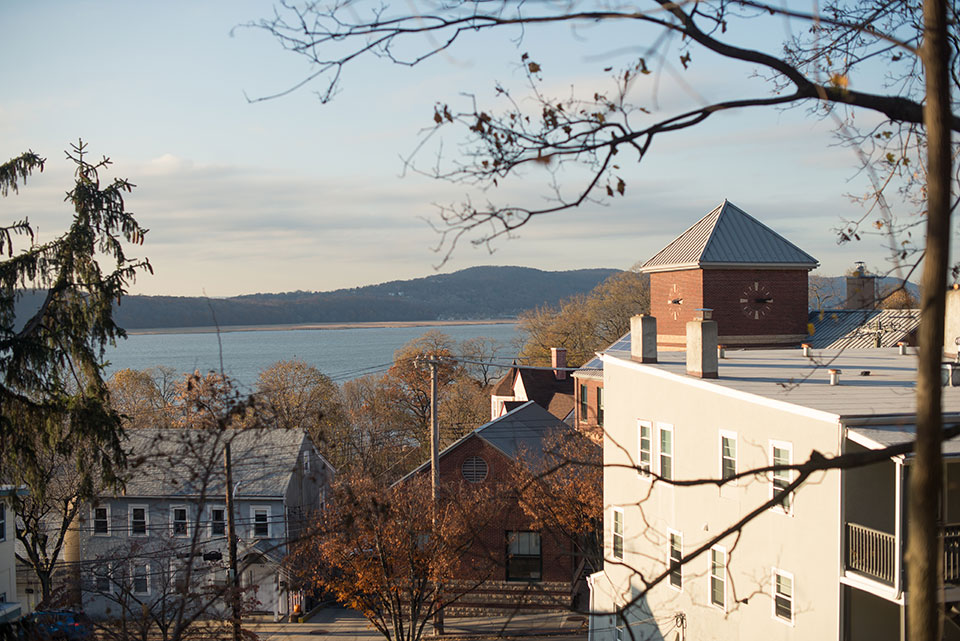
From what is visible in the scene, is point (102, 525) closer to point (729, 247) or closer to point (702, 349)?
point (702, 349)

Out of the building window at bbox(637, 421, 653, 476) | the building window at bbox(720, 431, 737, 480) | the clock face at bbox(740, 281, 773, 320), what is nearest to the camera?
the building window at bbox(720, 431, 737, 480)

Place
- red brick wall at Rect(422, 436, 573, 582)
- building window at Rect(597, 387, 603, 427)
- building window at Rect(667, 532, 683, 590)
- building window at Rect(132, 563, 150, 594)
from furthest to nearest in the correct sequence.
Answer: building window at Rect(597, 387, 603, 427), red brick wall at Rect(422, 436, 573, 582), building window at Rect(667, 532, 683, 590), building window at Rect(132, 563, 150, 594)

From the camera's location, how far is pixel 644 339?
2058cm

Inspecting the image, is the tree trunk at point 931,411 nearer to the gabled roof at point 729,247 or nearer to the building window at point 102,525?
the gabled roof at point 729,247

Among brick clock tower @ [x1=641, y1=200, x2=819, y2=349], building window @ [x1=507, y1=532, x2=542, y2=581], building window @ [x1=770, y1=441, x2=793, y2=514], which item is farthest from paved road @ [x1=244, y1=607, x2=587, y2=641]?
brick clock tower @ [x1=641, y1=200, x2=819, y2=349]

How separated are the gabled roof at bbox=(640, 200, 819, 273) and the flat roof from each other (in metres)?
14.2

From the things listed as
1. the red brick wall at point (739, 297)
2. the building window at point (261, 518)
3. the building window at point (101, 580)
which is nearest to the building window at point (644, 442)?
the building window at point (101, 580)

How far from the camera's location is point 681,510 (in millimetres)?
18094

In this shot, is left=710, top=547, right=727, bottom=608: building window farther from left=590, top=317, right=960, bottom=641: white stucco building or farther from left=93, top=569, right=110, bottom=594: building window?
left=93, top=569, right=110, bottom=594: building window

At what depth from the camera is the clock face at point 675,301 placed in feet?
129

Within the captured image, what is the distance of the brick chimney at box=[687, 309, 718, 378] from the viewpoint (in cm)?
1747

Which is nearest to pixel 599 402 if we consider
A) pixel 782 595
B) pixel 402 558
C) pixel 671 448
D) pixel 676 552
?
pixel 402 558

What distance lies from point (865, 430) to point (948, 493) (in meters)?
2.85

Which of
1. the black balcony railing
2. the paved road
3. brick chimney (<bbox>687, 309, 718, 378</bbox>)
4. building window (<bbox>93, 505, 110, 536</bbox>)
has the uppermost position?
brick chimney (<bbox>687, 309, 718, 378</bbox>)
